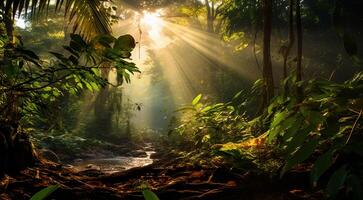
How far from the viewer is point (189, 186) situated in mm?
2826

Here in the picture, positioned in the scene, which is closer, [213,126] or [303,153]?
[303,153]

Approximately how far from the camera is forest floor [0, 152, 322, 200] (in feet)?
8.20

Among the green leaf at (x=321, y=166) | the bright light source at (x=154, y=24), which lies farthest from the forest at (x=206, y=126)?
the bright light source at (x=154, y=24)

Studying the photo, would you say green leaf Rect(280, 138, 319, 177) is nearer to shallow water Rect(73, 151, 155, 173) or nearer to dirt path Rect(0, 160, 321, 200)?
dirt path Rect(0, 160, 321, 200)

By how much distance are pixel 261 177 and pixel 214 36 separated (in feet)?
65.3

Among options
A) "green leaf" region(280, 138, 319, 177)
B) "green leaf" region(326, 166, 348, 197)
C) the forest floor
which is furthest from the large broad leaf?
"green leaf" region(326, 166, 348, 197)

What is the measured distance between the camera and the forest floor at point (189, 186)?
2.50 meters

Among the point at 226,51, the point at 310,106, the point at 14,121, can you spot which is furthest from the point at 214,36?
the point at 310,106

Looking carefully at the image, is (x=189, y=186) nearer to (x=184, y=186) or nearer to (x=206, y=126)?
(x=184, y=186)

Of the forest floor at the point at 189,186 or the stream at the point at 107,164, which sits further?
the stream at the point at 107,164

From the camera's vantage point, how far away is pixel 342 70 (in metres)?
14.7

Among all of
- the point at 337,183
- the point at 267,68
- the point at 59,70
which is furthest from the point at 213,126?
the point at 337,183

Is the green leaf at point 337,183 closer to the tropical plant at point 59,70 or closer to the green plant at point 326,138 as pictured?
the green plant at point 326,138

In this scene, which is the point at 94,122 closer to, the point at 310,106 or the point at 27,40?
the point at 27,40
